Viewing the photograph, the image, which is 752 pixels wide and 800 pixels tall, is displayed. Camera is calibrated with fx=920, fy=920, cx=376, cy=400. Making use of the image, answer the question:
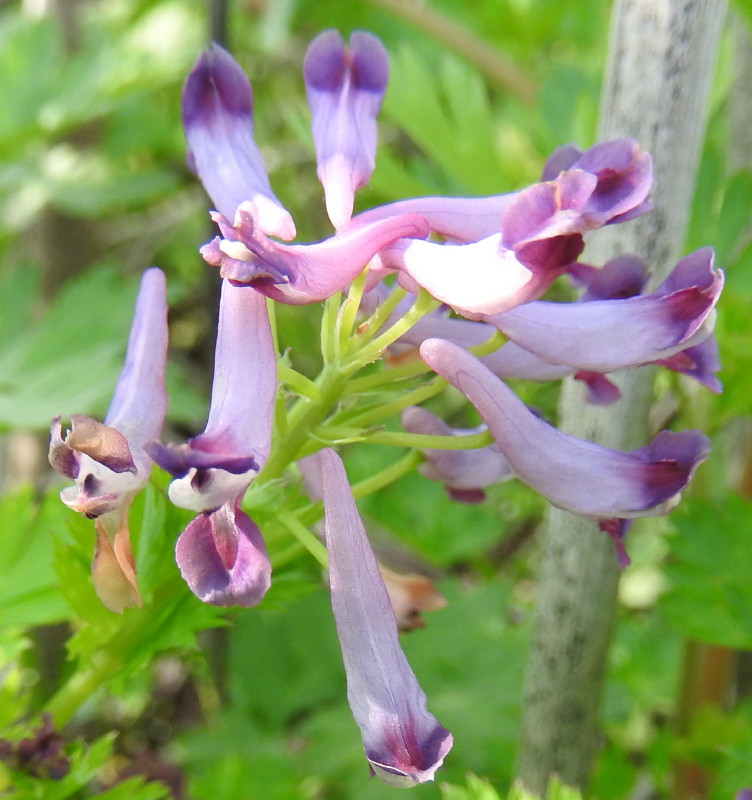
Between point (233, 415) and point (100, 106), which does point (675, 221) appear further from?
point (100, 106)

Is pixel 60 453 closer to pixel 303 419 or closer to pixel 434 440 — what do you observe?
pixel 303 419

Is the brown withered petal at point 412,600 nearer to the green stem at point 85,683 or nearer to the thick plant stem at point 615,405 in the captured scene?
the thick plant stem at point 615,405

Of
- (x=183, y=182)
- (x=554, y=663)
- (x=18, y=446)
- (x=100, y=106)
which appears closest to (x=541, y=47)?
(x=183, y=182)

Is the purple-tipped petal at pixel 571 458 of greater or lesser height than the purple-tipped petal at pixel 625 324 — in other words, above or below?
below

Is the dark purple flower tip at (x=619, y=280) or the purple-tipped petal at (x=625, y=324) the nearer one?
the purple-tipped petal at (x=625, y=324)

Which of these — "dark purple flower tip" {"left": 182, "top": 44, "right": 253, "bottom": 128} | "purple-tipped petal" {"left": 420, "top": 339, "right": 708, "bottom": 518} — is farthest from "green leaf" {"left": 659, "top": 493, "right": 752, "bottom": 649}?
"dark purple flower tip" {"left": 182, "top": 44, "right": 253, "bottom": 128}

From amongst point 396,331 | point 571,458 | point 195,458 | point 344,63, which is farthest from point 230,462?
point 344,63

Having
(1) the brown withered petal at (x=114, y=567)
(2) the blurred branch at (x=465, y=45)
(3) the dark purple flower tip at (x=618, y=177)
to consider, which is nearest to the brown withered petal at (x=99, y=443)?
(1) the brown withered petal at (x=114, y=567)
